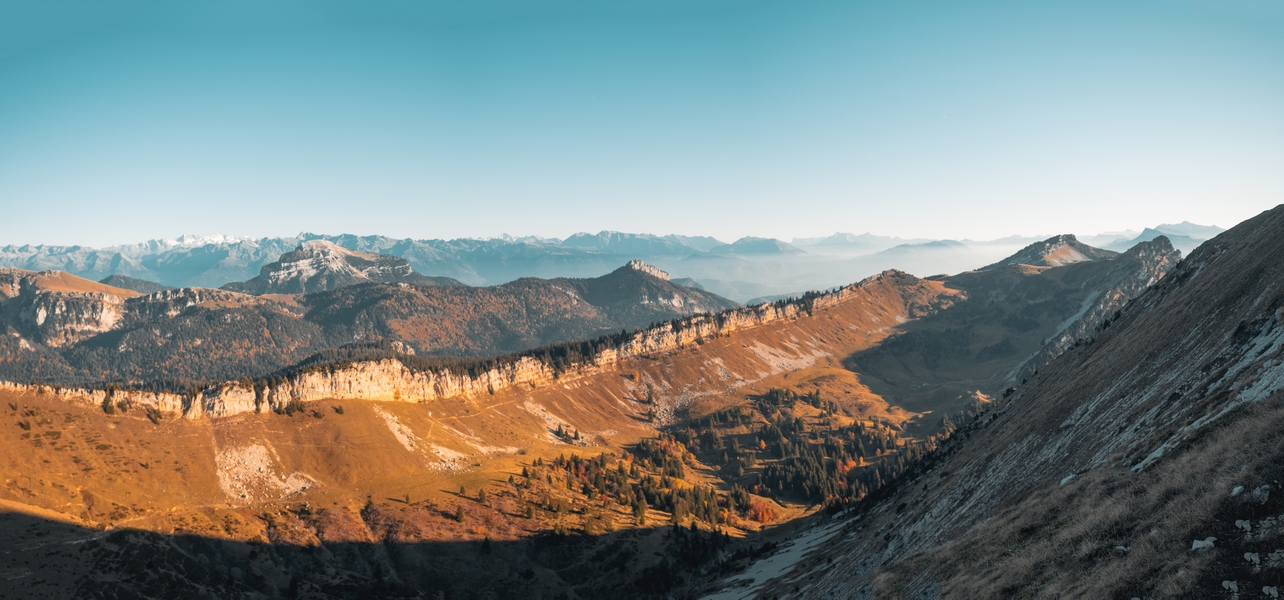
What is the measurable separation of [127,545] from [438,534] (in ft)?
190

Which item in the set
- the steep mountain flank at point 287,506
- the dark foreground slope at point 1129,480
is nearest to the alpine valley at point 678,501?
the dark foreground slope at point 1129,480

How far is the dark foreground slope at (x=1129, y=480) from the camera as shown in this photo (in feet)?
87.9

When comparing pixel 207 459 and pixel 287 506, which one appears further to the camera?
pixel 207 459

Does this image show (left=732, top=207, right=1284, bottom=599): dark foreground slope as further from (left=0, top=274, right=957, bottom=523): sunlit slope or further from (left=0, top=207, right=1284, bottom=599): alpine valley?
(left=0, top=274, right=957, bottom=523): sunlit slope

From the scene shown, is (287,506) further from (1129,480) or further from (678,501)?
(1129,480)

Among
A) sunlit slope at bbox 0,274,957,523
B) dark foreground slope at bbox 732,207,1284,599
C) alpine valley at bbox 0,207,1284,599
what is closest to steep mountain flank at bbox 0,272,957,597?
sunlit slope at bbox 0,274,957,523

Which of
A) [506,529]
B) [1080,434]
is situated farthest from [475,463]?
[1080,434]

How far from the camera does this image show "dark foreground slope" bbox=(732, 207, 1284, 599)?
26.8 m

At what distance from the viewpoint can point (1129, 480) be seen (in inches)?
1617

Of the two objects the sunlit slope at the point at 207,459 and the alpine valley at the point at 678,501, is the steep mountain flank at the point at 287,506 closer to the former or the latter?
the sunlit slope at the point at 207,459

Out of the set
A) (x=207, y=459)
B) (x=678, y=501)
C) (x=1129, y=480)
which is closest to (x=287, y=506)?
(x=207, y=459)

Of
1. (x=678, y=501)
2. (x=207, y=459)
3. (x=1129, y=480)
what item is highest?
(x=1129, y=480)

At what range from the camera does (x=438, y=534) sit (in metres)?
148

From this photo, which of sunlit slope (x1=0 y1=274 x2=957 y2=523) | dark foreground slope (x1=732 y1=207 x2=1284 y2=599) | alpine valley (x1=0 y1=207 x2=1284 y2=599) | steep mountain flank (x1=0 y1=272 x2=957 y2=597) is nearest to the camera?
dark foreground slope (x1=732 y1=207 x2=1284 y2=599)
